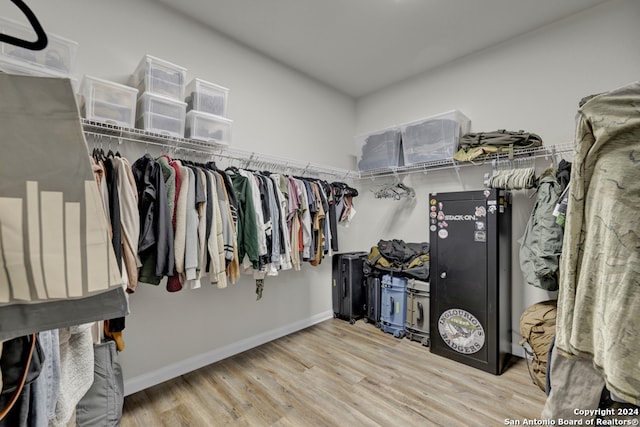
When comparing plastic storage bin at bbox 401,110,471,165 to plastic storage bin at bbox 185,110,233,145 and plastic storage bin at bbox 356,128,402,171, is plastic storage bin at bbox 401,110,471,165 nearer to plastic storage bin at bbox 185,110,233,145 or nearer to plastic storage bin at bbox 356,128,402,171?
plastic storage bin at bbox 356,128,402,171

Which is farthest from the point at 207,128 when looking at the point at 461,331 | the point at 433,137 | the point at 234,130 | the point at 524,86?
the point at 524,86

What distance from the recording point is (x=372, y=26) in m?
2.39

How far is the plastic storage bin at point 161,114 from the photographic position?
5.81 feet

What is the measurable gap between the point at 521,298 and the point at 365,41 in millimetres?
2702

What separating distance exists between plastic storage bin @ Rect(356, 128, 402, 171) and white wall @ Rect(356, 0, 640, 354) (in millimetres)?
382

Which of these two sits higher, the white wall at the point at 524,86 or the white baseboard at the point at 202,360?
the white wall at the point at 524,86

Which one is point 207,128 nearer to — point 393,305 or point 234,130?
point 234,130

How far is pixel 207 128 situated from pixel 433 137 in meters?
2.00

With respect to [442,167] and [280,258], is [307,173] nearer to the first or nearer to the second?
[280,258]

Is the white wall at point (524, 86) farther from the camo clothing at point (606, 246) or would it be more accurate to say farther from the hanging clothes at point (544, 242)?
the camo clothing at point (606, 246)

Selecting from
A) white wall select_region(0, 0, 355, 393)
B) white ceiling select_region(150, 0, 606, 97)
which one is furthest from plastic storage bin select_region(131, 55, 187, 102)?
white ceiling select_region(150, 0, 606, 97)

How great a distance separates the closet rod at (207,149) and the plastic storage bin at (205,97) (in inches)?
9.7

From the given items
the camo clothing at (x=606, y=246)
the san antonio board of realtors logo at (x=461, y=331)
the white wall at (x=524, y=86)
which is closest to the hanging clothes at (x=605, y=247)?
the camo clothing at (x=606, y=246)

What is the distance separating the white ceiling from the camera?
216 cm
